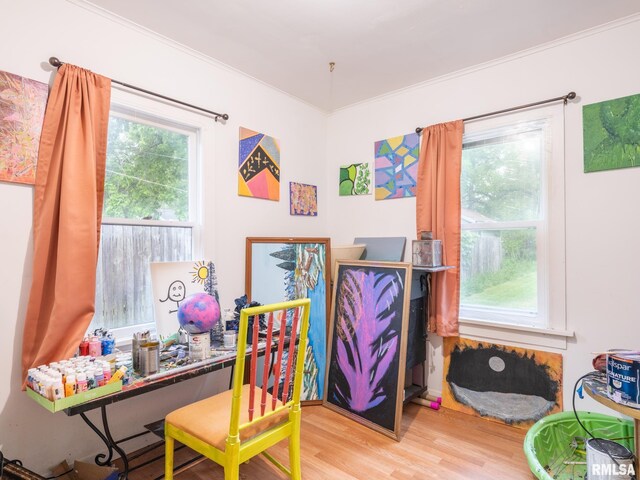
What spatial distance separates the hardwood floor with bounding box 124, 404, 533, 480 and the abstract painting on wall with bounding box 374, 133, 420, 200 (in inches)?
68.0

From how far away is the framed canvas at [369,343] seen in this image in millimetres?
2361

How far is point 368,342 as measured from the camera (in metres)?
2.54

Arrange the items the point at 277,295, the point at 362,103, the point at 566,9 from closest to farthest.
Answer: the point at 566,9 < the point at 277,295 < the point at 362,103

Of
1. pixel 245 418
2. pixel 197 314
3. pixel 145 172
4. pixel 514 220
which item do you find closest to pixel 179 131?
pixel 145 172

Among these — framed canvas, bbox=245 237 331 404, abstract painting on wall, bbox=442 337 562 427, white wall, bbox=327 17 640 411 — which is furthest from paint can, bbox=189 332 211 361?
white wall, bbox=327 17 640 411

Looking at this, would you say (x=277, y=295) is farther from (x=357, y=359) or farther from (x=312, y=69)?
(x=312, y=69)

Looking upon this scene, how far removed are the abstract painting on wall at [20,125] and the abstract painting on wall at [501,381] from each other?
2846mm

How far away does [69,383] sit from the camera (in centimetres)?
142

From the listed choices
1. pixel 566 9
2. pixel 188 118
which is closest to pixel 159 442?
pixel 188 118

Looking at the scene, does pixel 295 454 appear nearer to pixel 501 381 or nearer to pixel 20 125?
pixel 501 381

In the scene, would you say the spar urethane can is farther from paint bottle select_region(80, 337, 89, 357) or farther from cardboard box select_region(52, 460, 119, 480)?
paint bottle select_region(80, 337, 89, 357)

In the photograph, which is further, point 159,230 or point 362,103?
point 362,103

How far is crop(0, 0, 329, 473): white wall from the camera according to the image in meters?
1.72

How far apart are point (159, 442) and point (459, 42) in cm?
312
